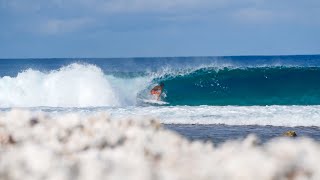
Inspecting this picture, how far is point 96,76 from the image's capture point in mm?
29281

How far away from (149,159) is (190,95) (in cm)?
2806

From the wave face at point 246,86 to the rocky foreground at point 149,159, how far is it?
971 inches

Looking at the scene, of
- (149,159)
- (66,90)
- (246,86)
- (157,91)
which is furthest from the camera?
(246,86)

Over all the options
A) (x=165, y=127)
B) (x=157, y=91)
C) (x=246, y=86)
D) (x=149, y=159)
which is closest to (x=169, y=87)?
(x=157, y=91)

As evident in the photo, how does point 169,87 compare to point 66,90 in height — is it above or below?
above

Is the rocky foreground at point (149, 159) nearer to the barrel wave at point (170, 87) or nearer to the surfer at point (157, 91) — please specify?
the barrel wave at point (170, 87)

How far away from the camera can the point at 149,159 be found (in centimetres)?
397

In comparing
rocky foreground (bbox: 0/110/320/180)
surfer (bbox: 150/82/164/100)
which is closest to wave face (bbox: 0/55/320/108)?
Answer: surfer (bbox: 150/82/164/100)

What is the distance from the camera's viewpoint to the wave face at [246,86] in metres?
30.9

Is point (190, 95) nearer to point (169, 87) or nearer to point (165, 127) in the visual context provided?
point (169, 87)

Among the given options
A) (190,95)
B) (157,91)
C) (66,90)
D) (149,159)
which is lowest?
(190,95)

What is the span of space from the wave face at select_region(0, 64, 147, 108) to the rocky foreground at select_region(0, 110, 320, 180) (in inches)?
861

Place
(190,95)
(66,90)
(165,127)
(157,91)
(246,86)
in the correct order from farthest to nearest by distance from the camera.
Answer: (246,86) < (190,95) < (157,91) < (66,90) < (165,127)

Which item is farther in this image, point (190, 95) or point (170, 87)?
point (170, 87)
